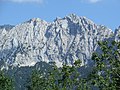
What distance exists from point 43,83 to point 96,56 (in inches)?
2709

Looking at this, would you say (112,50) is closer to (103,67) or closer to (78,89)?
(103,67)

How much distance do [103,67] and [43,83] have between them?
6917cm

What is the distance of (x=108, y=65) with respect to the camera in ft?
150

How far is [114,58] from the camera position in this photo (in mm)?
44031

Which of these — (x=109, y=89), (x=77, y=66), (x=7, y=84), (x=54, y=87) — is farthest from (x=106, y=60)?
(x=7, y=84)

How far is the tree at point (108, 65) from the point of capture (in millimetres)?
43406

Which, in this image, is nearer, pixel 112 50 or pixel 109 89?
pixel 112 50

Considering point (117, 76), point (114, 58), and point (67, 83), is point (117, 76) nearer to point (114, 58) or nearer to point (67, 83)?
point (114, 58)

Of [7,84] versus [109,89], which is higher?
[7,84]

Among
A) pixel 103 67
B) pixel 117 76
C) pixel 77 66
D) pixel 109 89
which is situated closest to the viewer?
Result: pixel 117 76

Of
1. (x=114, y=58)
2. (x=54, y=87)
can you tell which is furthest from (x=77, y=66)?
(x=114, y=58)

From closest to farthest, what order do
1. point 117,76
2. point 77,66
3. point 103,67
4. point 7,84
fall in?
point 117,76 → point 103,67 → point 77,66 → point 7,84

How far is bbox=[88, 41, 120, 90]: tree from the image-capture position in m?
43.4

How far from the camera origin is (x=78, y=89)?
75000 mm
